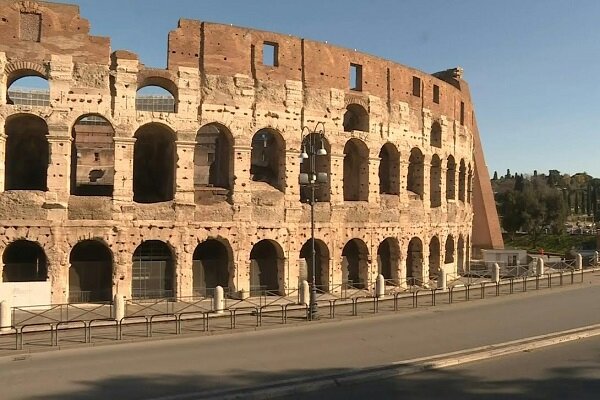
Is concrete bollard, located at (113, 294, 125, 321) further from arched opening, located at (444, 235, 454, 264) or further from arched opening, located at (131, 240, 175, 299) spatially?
arched opening, located at (444, 235, 454, 264)

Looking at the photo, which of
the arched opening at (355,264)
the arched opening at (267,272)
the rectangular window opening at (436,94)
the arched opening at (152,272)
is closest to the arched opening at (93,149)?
the arched opening at (152,272)

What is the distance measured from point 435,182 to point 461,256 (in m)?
6.30

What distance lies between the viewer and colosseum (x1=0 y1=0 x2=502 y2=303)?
18.5 m

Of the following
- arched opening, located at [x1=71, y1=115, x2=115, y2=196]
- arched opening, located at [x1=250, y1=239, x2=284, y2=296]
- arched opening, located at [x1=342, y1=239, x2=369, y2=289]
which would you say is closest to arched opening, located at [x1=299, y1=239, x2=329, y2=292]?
arched opening, located at [x1=250, y1=239, x2=284, y2=296]

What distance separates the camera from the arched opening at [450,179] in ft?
98.9

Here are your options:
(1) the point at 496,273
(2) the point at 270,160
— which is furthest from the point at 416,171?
(2) the point at 270,160

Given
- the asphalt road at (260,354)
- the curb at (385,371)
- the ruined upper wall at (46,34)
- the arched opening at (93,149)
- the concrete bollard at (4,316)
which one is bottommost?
the asphalt road at (260,354)

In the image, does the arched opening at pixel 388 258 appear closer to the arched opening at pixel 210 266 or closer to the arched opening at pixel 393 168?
the arched opening at pixel 393 168

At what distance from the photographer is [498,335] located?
12.8m

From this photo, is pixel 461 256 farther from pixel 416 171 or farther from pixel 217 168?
pixel 217 168

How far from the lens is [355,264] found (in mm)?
24828

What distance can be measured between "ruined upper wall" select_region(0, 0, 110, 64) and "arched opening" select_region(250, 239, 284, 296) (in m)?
10.0

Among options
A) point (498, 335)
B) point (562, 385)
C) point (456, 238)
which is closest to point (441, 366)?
point (562, 385)

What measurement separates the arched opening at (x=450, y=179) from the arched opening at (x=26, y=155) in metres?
21.5
